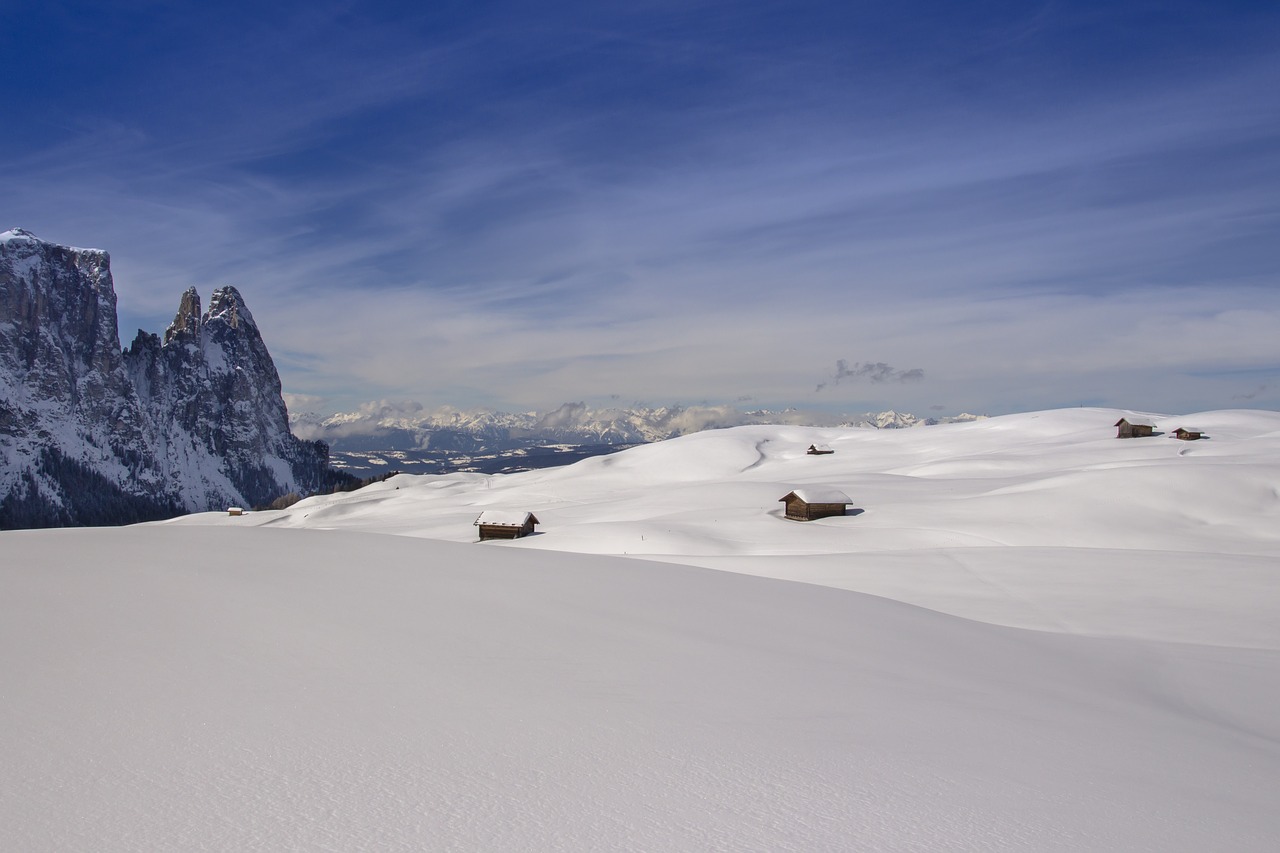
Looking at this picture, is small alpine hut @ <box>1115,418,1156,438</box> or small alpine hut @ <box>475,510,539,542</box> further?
small alpine hut @ <box>1115,418,1156,438</box>

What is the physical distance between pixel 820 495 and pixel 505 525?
21.0 m

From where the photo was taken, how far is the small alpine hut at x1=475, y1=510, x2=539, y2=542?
156ft

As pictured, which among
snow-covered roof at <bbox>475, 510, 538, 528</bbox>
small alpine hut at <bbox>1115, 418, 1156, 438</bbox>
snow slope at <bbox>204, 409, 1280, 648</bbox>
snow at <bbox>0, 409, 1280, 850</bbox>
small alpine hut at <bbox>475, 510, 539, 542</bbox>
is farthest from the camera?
small alpine hut at <bbox>1115, 418, 1156, 438</bbox>

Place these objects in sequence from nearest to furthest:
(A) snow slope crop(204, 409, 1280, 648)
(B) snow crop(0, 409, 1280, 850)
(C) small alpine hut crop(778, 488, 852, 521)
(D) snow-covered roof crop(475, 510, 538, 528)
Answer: (B) snow crop(0, 409, 1280, 850), (A) snow slope crop(204, 409, 1280, 648), (C) small alpine hut crop(778, 488, 852, 521), (D) snow-covered roof crop(475, 510, 538, 528)

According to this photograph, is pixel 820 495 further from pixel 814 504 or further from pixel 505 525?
pixel 505 525

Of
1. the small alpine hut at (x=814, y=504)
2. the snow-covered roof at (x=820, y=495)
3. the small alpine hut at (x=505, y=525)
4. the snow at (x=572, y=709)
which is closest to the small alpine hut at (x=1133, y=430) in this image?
the snow-covered roof at (x=820, y=495)

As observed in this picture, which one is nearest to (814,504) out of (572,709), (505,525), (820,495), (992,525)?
(820,495)

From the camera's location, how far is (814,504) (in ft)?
155

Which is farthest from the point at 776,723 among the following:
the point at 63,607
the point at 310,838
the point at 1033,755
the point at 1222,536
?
the point at 1222,536

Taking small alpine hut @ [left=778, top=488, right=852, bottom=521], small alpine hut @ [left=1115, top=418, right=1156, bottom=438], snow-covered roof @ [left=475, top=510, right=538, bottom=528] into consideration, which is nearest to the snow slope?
small alpine hut @ [left=778, top=488, right=852, bottom=521]

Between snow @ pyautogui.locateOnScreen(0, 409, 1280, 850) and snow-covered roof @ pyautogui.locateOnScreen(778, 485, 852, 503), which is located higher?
snow @ pyautogui.locateOnScreen(0, 409, 1280, 850)

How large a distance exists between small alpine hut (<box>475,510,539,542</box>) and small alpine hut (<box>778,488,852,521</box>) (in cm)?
1753

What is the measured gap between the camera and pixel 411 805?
4340 mm

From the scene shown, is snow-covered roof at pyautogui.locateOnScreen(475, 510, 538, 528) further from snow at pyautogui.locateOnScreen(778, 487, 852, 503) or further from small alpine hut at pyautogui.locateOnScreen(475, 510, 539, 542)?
snow at pyautogui.locateOnScreen(778, 487, 852, 503)
